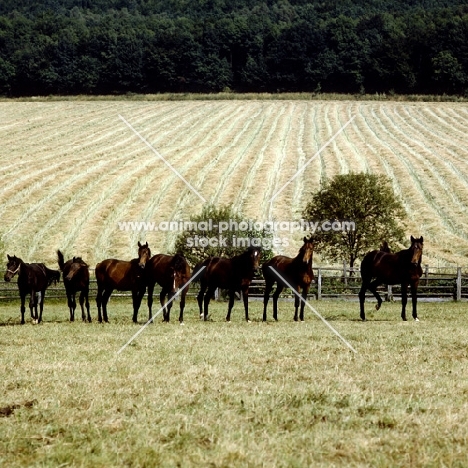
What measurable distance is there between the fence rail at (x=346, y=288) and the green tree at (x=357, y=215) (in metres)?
2.96

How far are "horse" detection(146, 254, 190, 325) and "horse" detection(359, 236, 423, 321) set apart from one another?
516 cm

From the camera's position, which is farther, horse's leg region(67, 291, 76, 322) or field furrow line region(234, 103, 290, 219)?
field furrow line region(234, 103, 290, 219)

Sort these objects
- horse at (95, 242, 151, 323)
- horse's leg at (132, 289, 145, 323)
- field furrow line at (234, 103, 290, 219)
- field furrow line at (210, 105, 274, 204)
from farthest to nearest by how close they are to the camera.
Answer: field furrow line at (210, 105, 274, 204), field furrow line at (234, 103, 290, 219), horse at (95, 242, 151, 323), horse's leg at (132, 289, 145, 323)

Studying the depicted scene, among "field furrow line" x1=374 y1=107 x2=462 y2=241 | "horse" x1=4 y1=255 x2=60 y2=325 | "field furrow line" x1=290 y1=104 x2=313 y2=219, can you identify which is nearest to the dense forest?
"field furrow line" x1=374 y1=107 x2=462 y2=241

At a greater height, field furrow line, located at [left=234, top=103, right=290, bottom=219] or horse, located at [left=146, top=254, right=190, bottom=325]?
field furrow line, located at [left=234, top=103, right=290, bottom=219]

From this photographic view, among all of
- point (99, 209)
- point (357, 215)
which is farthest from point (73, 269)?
point (99, 209)

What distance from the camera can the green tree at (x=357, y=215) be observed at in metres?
38.5

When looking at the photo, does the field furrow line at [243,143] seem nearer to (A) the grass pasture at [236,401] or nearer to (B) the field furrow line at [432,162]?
(B) the field furrow line at [432,162]

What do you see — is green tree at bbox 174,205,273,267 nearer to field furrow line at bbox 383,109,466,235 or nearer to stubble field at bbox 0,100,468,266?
stubble field at bbox 0,100,468,266

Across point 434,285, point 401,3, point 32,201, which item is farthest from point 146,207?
point 401,3

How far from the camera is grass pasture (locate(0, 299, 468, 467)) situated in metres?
6.69

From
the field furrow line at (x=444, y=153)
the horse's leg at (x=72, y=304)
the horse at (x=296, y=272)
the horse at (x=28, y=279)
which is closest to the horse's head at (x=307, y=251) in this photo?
the horse at (x=296, y=272)

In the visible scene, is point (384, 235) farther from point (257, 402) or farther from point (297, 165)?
point (257, 402)

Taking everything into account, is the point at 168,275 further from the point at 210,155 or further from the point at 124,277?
the point at 210,155
